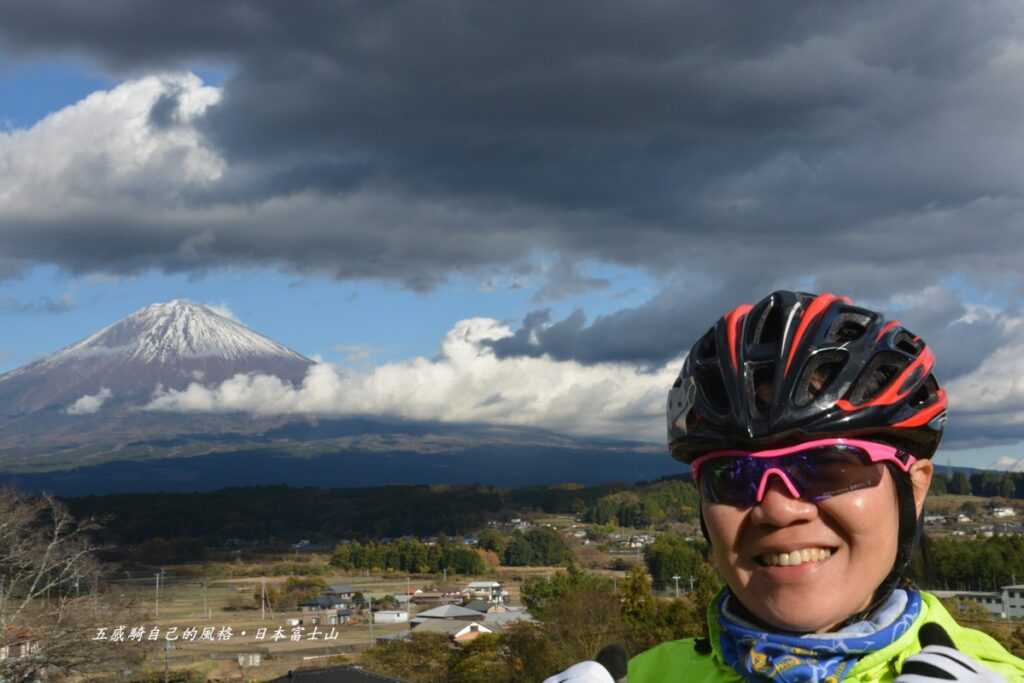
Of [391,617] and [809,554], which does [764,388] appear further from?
[391,617]

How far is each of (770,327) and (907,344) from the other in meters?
0.37

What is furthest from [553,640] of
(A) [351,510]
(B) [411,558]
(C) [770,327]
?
(A) [351,510]

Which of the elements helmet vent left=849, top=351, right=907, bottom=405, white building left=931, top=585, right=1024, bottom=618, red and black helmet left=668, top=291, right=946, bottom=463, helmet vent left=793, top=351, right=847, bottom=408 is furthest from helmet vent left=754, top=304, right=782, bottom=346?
white building left=931, top=585, right=1024, bottom=618

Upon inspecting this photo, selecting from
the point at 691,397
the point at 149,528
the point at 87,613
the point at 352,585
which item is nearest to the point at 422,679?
the point at 87,613

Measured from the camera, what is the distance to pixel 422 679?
41.1 meters

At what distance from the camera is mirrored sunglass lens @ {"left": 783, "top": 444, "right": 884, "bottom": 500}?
7.78ft

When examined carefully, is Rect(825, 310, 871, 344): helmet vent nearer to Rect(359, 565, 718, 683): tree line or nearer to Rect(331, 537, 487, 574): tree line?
Rect(359, 565, 718, 683): tree line

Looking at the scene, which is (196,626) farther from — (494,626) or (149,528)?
(149,528)

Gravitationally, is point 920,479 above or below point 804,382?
below

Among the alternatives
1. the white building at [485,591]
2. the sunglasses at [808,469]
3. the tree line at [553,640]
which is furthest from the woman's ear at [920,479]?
the white building at [485,591]

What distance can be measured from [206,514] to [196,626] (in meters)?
80.6

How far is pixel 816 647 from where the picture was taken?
2.22m

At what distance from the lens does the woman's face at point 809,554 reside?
2.33 meters

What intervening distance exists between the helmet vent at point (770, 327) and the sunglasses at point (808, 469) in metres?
0.31
